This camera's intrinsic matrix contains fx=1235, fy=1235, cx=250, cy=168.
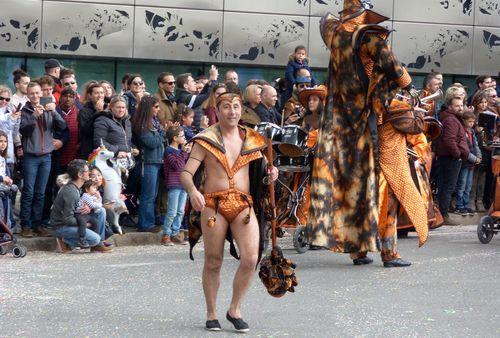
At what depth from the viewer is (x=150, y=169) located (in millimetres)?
14141

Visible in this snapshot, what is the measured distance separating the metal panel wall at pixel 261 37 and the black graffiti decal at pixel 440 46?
242 centimetres

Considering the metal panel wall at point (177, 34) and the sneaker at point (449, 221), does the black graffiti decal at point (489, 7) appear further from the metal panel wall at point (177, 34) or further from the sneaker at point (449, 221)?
the sneaker at point (449, 221)

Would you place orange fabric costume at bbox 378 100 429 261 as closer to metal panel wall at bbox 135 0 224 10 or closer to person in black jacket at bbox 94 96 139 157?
person in black jacket at bbox 94 96 139 157

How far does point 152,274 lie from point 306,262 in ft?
5.86

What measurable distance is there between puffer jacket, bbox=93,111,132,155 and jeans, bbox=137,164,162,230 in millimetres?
389

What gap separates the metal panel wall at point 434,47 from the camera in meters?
23.6

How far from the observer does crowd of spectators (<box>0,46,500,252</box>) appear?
12.9m

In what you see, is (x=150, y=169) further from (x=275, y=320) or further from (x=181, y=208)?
(x=275, y=320)

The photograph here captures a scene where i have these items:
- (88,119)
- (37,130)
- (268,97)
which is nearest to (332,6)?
(268,97)

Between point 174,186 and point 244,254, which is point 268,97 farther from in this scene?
point 244,254

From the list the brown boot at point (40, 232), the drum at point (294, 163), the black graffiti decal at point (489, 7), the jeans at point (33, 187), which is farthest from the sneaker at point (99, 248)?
the black graffiti decal at point (489, 7)

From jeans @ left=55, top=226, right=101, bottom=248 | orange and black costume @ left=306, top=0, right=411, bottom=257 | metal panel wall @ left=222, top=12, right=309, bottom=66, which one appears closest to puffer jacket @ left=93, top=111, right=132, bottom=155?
jeans @ left=55, top=226, right=101, bottom=248

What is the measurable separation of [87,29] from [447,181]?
25.7 feet

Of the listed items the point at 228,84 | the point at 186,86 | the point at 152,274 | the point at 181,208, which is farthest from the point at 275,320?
the point at 186,86
